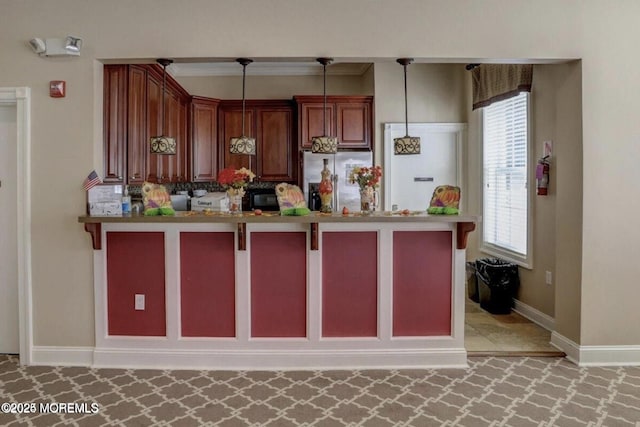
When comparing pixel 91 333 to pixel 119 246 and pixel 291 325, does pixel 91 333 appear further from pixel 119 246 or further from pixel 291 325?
A: pixel 291 325

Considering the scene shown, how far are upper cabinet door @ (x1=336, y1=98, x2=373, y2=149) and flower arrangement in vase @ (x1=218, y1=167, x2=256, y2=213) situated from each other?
2538mm

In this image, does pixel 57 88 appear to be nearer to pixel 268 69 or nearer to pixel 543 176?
pixel 268 69

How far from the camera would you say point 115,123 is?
11.8 feet

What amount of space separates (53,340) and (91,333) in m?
0.28

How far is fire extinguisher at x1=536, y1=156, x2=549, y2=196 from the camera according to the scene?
420 centimetres

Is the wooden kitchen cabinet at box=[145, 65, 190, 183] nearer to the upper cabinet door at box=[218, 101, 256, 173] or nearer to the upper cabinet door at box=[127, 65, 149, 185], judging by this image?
the upper cabinet door at box=[127, 65, 149, 185]

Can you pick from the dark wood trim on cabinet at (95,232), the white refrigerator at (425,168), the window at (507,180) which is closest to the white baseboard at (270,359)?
the dark wood trim on cabinet at (95,232)

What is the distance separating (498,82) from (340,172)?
1974mm

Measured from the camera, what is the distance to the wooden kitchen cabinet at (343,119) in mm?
5812

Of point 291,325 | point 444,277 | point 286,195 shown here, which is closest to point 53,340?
point 291,325

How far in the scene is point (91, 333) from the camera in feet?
11.3

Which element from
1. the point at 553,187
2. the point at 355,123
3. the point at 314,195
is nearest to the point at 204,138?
the point at 314,195

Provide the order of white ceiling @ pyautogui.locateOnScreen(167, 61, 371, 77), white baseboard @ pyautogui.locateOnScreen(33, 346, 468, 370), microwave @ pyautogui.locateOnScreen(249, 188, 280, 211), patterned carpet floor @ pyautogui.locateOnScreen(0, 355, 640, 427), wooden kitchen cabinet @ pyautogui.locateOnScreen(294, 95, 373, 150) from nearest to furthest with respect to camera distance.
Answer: patterned carpet floor @ pyautogui.locateOnScreen(0, 355, 640, 427) → white baseboard @ pyautogui.locateOnScreen(33, 346, 468, 370) → wooden kitchen cabinet @ pyautogui.locateOnScreen(294, 95, 373, 150) → microwave @ pyautogui.locateOnScreen(249, 188, 280, 211) → white ceiling @ pyautogui.locateOnScreen(167, 61, 371, 77)

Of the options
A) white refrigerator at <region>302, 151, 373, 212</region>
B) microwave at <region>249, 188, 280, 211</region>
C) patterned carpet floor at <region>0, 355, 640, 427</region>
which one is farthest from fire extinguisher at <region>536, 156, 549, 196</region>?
microwave at <region>249, 188, 280, 211</region>
